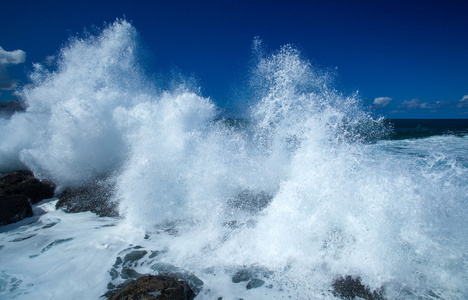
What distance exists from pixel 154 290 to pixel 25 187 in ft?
22.0

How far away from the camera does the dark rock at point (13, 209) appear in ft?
17.7

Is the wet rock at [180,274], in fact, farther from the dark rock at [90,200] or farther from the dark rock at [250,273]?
the dark rock at [90,200]

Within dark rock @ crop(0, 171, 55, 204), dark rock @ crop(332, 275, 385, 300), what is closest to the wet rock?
dark rock @ crop(332, 275, 385, 300)

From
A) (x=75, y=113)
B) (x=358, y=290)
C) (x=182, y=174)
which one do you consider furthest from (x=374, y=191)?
(x=75, y=113)

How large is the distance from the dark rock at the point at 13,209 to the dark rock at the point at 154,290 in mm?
4552

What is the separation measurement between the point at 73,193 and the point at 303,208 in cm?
697

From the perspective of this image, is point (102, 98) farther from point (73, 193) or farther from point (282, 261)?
point (282, 261)

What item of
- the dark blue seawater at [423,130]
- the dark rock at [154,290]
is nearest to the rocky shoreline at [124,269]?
the dark rock at [154,290]

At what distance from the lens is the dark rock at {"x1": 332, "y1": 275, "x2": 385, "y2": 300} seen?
10.5 ft

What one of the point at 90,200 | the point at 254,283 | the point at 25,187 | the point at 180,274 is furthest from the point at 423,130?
the point at 25,187

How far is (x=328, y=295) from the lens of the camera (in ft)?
10.4

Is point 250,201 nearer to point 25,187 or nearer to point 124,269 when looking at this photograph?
point 124,269

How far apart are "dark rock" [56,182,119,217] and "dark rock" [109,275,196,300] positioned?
344 centimetres

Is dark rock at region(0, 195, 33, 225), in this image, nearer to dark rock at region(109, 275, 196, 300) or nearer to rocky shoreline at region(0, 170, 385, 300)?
rocky shoreline at region(0, 170, 385, 300)
